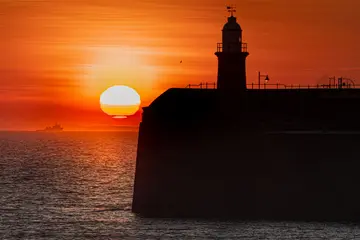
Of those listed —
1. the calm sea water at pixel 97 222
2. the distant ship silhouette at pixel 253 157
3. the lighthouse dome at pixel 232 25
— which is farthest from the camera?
the lighthouse dome at pixel 232 25

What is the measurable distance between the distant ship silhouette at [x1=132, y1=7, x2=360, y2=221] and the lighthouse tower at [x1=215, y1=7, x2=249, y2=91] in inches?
80.3

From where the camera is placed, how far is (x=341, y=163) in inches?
2402

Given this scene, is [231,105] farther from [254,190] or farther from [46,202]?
[46,202]

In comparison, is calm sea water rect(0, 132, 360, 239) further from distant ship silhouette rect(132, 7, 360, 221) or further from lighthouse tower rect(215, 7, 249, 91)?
lighthouse tower rect(215, 7, 249, 91)

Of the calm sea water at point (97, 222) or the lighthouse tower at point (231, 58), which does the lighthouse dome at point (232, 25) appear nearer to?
the lighthouse tower at point (231, 58)

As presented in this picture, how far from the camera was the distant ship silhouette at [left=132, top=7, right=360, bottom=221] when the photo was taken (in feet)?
200

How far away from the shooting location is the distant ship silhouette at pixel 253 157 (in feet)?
200

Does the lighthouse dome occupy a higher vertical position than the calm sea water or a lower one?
higher

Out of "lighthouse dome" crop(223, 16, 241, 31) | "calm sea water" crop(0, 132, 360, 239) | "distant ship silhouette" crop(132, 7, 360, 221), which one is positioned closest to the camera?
"calm sea water" crop(0, 132, 360, 239)

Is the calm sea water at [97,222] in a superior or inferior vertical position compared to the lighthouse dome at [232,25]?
inferior

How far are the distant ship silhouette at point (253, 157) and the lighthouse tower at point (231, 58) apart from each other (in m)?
2.04

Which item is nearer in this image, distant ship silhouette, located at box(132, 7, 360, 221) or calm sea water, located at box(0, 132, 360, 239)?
calm sea water, located at box(0, 132, 360, 239)

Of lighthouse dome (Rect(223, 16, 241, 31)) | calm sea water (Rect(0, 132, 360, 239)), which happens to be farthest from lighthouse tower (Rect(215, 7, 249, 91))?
calm sea water (Rect(0, 132, 360, 239))

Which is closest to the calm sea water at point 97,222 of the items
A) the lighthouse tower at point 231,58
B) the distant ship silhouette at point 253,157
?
the distant ship silhouette at point 253,157
